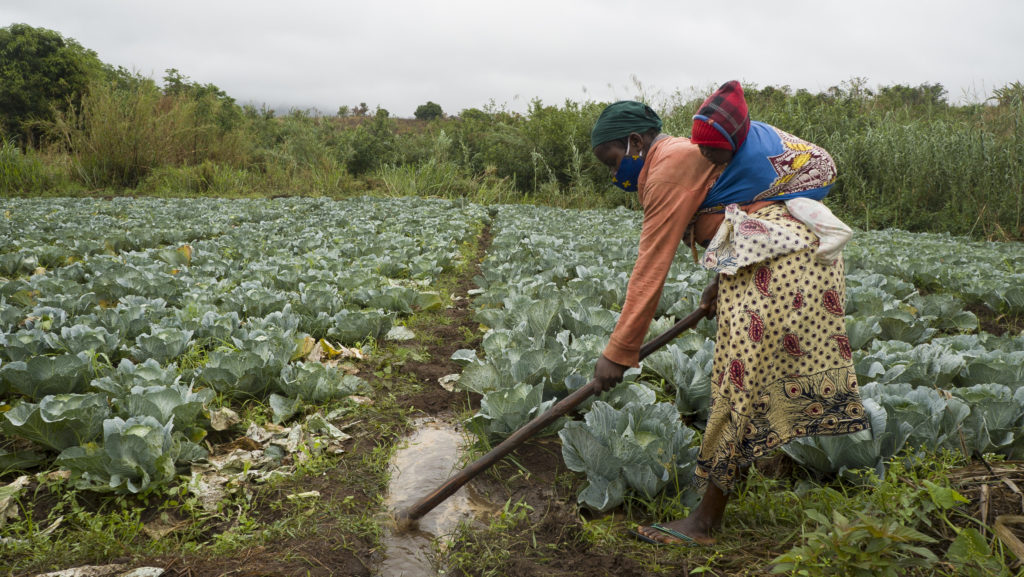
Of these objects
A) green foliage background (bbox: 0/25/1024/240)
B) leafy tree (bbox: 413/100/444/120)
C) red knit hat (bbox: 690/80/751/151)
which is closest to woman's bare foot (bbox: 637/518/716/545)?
red knit hat (bbox: 690/80/751/151)

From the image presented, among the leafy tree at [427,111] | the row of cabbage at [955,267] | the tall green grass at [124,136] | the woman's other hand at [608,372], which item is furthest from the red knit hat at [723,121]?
the leafy tree at [427,111]

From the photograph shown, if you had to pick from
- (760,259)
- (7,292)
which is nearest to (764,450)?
(760,259)

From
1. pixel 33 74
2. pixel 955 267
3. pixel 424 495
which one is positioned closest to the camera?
pixel 424 495

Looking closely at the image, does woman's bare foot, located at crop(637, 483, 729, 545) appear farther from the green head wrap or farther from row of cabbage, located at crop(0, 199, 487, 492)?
row of cabbage, located at crop(0, 199, 487, 492)

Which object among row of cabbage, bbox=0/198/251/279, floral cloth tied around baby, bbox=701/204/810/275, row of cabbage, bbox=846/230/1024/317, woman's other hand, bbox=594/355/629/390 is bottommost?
row of cabbage, bbox=0/198/251/279

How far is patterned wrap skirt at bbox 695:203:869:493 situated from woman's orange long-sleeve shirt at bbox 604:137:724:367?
16 centimetres

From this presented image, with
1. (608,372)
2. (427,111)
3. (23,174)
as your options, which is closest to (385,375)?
(608,372)

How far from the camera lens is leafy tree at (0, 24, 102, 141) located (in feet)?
73.2

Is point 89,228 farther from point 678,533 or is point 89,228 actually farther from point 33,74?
point 33,74

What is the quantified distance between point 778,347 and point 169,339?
2934mm

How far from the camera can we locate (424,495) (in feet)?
7.45

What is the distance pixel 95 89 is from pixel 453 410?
19995 mm

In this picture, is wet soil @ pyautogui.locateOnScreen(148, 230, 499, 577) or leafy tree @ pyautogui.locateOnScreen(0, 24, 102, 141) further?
leafy tree @ pyautogui.locateOnScreen(0, 24, 102, 141)

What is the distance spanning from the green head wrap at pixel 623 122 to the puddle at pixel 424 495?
1469mm
